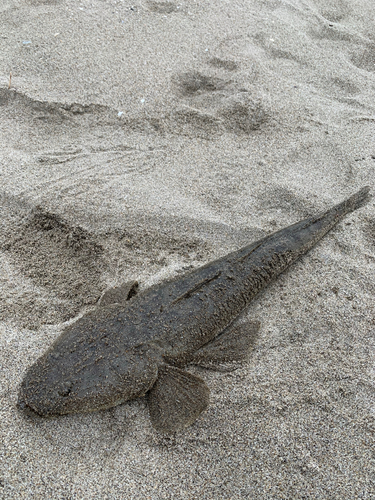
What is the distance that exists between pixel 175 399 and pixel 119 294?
819mm

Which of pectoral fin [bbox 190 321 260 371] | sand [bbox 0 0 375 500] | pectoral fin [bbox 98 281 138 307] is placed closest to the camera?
sand [bbox 0 0 375 500]

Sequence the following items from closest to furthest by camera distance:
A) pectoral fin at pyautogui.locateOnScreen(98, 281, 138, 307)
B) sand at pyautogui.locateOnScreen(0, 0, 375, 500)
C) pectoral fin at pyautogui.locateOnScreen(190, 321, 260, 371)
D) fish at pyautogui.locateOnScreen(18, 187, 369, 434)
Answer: sand at pyautogui.locateOnScreen(0, 0, 375, 500)
fish at pyautogui.locateOnScreen(18, 187, 369, 434)
pectoral fin at pyautogui.locateOnScreen(190, 321, 260, 371)
pectoral fin at pyautogui.locateOnScreen(98, 281, 138, 307)

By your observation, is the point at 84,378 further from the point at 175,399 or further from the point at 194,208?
the point at 194,208

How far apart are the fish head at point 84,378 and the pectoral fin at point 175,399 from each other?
70 millimetres

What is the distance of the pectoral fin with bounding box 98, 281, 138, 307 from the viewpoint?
8.95 feet

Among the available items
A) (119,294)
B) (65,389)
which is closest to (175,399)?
(65,389)

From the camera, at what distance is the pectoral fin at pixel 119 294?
2729 millimetres

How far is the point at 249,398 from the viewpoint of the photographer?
7.83ft

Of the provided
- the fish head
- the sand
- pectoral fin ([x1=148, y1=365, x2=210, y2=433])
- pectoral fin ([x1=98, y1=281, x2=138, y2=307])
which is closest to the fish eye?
the fish head

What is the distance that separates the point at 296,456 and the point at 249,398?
0.39 m

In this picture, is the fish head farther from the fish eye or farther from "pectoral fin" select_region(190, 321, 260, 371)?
"pectoral fin" select_region(190, 321, 260, 371)

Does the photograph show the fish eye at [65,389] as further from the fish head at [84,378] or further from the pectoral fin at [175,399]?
the pectoral fin at [175,399]

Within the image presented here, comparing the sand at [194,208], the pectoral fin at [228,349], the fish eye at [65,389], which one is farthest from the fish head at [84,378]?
the pectoral fin at [228,349]

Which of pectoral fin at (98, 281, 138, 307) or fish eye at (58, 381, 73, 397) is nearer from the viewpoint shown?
fish eye at (58, 381, 73, 397)
